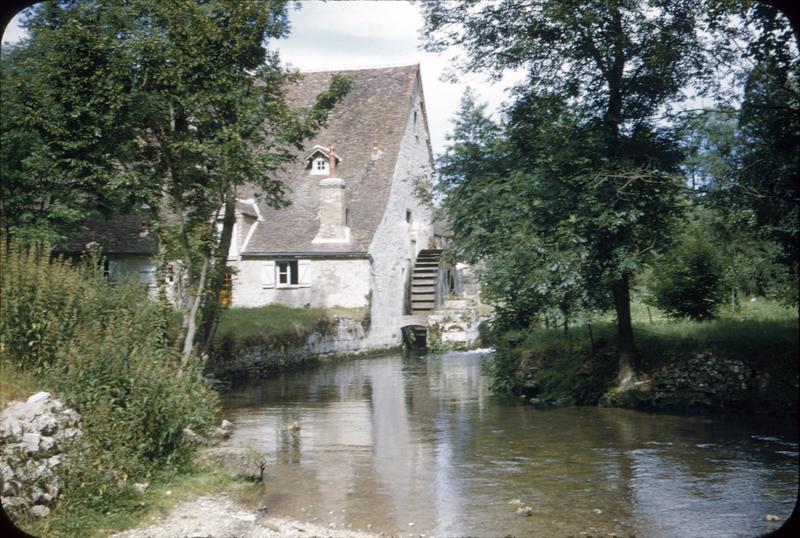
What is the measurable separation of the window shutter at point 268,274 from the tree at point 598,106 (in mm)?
13887

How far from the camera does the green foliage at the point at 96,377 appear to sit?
6.72m

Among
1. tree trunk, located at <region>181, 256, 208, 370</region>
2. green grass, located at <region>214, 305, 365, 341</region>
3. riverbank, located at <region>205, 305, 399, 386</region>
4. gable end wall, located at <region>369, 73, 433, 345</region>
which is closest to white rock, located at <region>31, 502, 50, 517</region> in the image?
tree trunk, located at <region>181, 256, 208, 370</region>

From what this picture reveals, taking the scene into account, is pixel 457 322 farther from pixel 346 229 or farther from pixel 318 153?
pixel 318 153

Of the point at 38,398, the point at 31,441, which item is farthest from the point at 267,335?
the point at 31,441

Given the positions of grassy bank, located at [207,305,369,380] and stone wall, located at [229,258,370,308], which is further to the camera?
stone wall, located at [229,258,370,308]

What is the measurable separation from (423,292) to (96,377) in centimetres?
2213

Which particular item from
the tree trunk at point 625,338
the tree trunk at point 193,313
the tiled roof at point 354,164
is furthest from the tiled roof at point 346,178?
the tree trunk at point 625,338

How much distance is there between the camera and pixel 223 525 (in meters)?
6.56

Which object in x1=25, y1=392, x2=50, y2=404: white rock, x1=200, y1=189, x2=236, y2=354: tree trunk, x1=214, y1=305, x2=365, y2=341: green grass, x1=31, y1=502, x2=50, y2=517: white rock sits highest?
x1=200, y1=189, x2=236, y2=354: tree trunk

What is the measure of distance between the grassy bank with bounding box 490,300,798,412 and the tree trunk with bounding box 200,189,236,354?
6092 mm

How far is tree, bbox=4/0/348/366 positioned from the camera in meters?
11.5

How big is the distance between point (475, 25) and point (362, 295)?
13.8 m

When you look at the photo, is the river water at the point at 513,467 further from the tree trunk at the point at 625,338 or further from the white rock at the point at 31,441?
the white rock at the point at 31,441

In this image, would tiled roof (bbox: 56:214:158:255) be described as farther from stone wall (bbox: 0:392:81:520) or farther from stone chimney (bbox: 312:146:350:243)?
Result: stone wall (bbox: 0:392:81:520)
